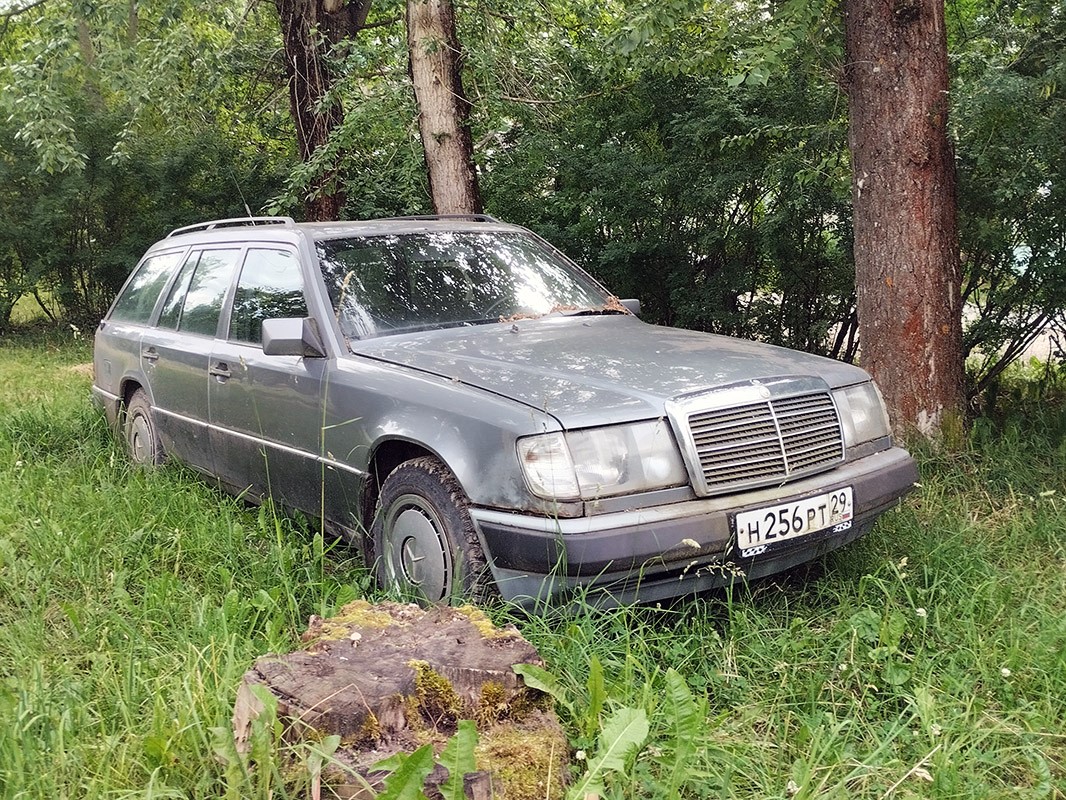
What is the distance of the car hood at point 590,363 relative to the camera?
2932 mm

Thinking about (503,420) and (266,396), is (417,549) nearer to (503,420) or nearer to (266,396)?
(503,420)

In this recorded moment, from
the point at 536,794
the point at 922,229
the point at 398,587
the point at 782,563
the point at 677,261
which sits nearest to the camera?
the point at 536,794

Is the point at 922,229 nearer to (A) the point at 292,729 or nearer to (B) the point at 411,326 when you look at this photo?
(B) the point at 411,326

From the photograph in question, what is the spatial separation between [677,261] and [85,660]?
5.74 metres

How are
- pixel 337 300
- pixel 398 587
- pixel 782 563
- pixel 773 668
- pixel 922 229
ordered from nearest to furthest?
pixel 773 668
pixel 782 563
pixel 398 587
pixel 337 300
pixel 922 229

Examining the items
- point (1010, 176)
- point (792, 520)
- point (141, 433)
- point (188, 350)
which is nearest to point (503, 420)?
point (792, 520)

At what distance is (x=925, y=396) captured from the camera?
492cm

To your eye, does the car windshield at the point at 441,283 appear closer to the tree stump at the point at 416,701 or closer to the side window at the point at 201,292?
the side window at the point at 201,292

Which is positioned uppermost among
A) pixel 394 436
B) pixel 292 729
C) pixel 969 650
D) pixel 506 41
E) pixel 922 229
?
pixel 506 41

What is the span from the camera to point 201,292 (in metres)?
4.90

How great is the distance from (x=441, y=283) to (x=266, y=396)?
920mm

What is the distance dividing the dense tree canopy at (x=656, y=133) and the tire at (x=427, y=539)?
2519 mm

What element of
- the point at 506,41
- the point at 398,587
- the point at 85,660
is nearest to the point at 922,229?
the point at 398,587

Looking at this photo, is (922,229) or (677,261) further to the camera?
(677,261)
